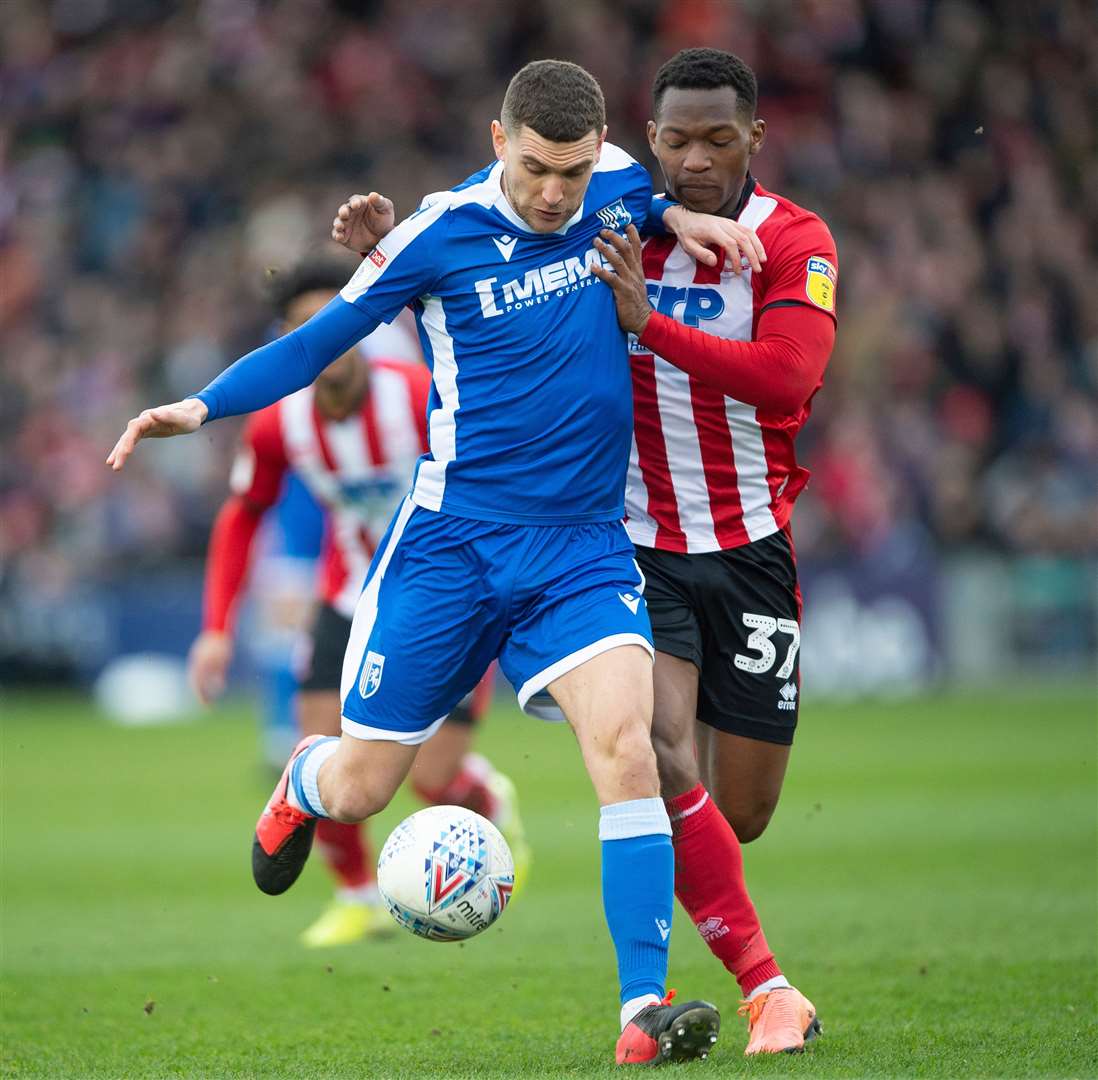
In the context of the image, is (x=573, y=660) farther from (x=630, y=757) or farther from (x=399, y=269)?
(x=399, y=269)

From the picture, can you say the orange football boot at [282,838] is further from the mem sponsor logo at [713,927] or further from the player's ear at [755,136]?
the player's ear at [755,136]

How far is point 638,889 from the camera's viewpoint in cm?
480

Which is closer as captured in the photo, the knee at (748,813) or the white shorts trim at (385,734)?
the white shorts trim at (385,734)

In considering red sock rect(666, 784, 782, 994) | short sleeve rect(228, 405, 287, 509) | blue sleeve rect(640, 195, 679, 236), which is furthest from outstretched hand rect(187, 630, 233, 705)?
blue sleeve rect(640, 195, 679, 236)

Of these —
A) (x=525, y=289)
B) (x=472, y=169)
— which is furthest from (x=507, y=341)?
(x=472, y=169)

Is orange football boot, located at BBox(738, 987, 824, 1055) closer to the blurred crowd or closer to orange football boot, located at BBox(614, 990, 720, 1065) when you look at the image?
→ orange football boot, located at BBox(614, 990, 720, 1065)

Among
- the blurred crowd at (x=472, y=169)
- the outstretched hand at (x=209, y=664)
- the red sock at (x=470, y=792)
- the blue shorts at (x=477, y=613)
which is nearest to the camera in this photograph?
the blue shorts at (x=477, y=613)

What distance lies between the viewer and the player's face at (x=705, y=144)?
206 inches

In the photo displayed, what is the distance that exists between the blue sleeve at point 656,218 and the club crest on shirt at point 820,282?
460 millimetres

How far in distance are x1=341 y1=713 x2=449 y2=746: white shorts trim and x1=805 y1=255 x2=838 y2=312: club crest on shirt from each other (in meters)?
1.59

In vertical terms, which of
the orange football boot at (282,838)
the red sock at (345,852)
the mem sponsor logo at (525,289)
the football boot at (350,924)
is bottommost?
the football boot at (350,924)

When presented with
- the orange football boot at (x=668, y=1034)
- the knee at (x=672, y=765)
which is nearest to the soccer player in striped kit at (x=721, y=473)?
the knee at (x=672, y=765)

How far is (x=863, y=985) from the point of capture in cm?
605

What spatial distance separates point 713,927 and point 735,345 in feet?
5.43
